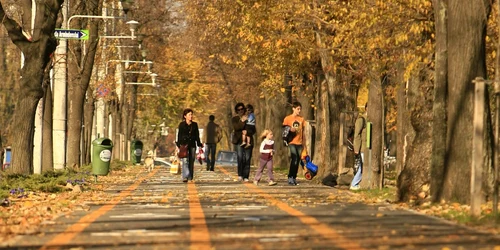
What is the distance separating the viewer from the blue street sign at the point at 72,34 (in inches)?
1243

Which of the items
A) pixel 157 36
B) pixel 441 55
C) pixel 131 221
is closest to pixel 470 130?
pixel 441 55

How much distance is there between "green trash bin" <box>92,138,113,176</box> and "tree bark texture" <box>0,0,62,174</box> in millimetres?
2830

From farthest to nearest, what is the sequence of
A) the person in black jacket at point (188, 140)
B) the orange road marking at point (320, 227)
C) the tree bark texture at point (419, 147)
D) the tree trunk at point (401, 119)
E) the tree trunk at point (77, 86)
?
the tree trunk at point (77, 86) → the person in black jacket at point (188, 140) → the tree trunk at point (401, 119) → the tree bark texture at point (419, 147) → the orange road marking at point (320, 227)

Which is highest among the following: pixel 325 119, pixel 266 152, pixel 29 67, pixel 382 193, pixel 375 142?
pixel 29 67

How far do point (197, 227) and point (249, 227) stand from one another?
0.62m

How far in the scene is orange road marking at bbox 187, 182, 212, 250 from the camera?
13.9m

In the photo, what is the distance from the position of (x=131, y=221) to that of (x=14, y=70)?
6985 cm

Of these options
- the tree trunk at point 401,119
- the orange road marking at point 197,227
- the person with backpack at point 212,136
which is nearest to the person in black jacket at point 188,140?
the tree trunk at point 401,119

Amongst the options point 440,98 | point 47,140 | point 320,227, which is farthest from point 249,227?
point 47,140

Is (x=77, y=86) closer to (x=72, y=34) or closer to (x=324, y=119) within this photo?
(x=324, y=119)

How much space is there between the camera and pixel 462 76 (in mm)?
21031

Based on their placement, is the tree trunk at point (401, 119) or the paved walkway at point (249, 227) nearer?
the paved walkway at point (249, 227)

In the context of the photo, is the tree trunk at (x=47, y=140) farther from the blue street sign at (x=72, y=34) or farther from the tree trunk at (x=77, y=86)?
the blue street sign at (x=72, y=34)

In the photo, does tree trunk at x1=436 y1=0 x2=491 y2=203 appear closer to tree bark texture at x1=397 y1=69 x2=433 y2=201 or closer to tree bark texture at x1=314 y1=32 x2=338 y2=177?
tree bark texture at x1=397 y1=69 x2=433 y2=201
